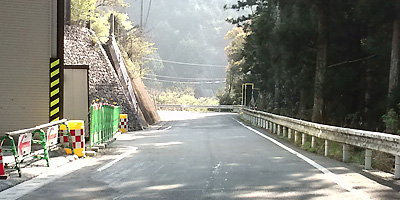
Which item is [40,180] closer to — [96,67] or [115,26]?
[96,67]

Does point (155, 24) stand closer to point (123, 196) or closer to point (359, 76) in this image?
point (359, 76)

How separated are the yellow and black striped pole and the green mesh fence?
3.43 feet

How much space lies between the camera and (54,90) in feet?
44.6

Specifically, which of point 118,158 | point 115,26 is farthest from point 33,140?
point 115,26

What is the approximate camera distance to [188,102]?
325 ft

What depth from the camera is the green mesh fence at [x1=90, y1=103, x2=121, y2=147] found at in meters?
13.7

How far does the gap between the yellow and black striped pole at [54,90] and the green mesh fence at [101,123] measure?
1047 mm

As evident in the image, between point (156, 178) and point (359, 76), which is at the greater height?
point (359, 76)

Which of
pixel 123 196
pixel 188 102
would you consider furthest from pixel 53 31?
pixel 188 102

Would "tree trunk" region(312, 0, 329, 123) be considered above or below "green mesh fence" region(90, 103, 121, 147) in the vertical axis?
above

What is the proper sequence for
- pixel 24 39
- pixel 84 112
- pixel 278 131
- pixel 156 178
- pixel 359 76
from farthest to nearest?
pixel 359 76 → pixel 278 131 → pixel 84 112 → pixel 24 39 → pixel 156 178

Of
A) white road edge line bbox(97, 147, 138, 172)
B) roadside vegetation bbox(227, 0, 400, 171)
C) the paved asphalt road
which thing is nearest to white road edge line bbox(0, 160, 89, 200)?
the paved asphalt road

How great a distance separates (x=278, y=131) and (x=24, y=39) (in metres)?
11.9

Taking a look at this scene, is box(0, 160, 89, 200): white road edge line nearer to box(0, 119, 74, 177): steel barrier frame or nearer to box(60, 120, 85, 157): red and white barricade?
box(0, 119, 74, 177): steel barrier frame
